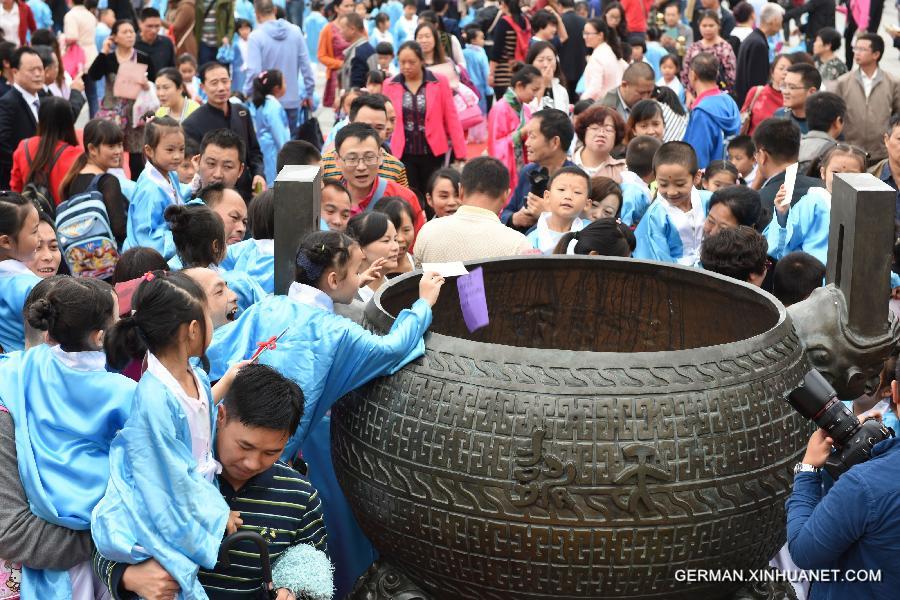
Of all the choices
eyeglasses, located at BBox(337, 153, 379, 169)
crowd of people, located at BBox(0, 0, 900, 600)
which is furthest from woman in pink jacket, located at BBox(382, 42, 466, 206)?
eyeglasses, located at BBox(337, 153, 379, 169)

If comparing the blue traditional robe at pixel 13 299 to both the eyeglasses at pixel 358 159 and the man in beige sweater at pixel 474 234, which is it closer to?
the man in beige sweater at pixel 474 234

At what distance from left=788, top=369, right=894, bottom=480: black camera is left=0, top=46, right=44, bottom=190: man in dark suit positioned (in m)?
6.38

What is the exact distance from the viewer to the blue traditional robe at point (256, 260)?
15.8 ft

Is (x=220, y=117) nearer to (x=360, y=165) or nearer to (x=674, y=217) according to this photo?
(x=360, y=165)

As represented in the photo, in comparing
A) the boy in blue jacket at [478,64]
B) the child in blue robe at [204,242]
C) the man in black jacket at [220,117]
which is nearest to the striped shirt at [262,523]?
the child in blue robe at [204,242]

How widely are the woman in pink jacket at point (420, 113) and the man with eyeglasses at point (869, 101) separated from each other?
2.82 m

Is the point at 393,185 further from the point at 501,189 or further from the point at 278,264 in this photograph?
the point at 278,264

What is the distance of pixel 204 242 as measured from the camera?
179 inches

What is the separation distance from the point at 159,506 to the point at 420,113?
576cm

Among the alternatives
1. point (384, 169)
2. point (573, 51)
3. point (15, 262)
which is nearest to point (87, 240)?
point (15, 262)

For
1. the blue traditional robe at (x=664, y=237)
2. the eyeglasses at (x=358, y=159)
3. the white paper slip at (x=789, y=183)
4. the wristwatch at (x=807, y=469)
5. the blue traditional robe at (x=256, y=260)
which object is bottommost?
the blue traditional robe at (x=664, y=237)

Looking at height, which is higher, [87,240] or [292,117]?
[87,240]

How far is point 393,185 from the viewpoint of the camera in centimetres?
609

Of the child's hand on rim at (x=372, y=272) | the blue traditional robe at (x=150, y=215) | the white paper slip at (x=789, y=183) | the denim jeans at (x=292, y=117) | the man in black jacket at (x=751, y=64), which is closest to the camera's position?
the child's hand on rim at (x=372, y=272)
